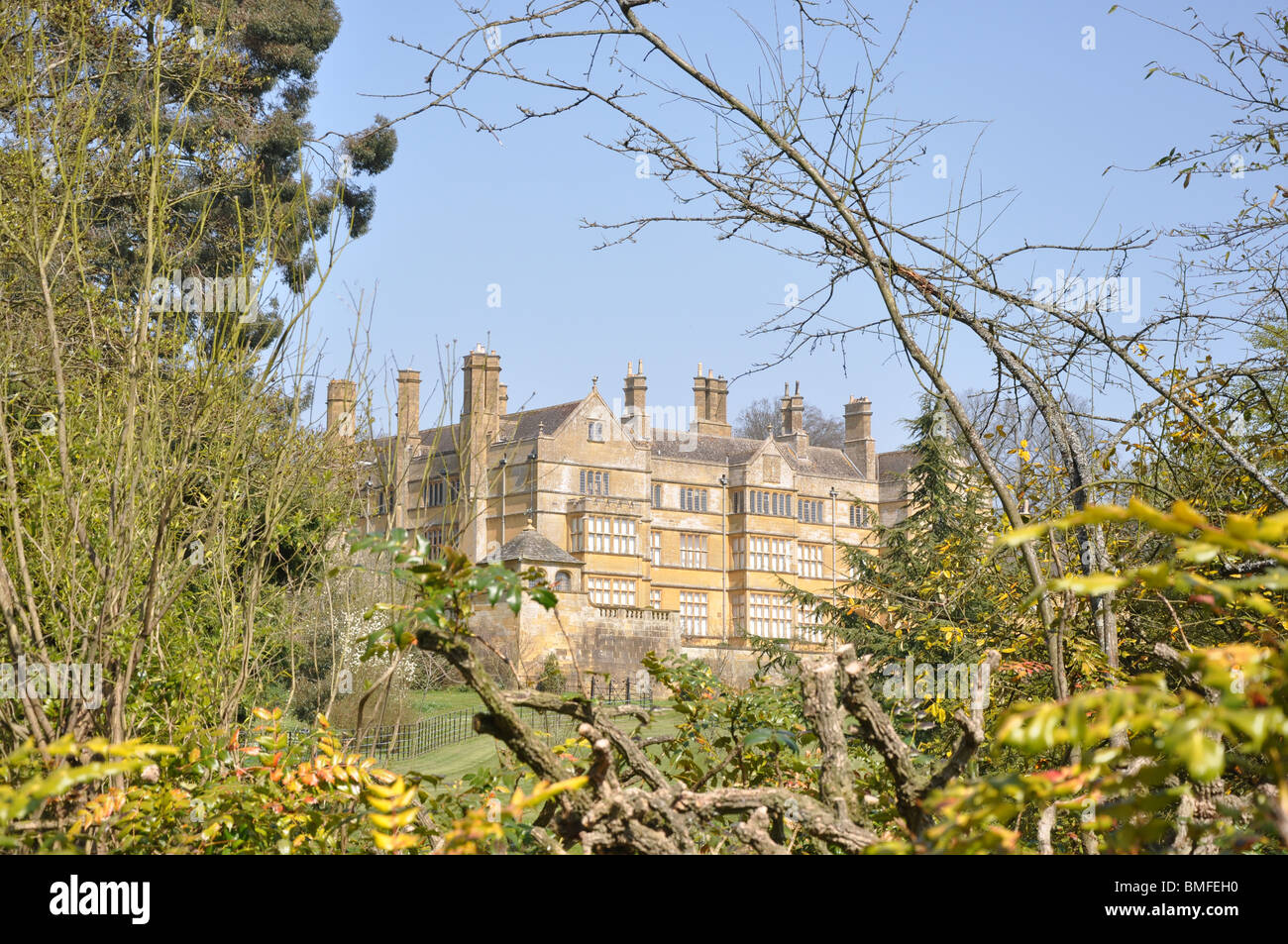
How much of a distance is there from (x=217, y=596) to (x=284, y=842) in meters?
0.92

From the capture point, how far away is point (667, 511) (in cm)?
4609

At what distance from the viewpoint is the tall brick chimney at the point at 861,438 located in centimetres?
5100

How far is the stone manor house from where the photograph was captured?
39062 mm

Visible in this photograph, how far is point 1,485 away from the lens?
419cm

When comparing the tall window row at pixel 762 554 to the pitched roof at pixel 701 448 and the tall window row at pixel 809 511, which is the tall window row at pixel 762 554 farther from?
the pitched roof at pixel 701 448

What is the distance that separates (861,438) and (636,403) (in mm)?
11781

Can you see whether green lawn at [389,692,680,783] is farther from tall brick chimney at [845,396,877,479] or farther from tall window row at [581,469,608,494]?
tall brick chimney at [845,396,877,479]

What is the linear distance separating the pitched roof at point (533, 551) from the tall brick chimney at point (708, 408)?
13.7 metres

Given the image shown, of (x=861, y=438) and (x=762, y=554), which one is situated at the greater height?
(x=861, y=438)

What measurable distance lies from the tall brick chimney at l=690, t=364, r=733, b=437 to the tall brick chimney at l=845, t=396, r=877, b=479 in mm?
5976

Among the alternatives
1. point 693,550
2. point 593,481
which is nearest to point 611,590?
point 593,481

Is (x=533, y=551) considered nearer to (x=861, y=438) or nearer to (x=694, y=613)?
(x=694, y=613)

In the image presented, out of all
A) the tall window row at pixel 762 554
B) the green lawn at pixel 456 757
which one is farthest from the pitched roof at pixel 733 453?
the green lawn at pixel 456 757
